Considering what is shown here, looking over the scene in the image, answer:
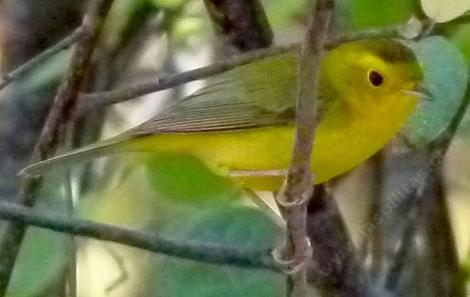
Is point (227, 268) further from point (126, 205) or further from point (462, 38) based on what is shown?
point (462, 38)

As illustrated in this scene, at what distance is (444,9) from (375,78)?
26cm

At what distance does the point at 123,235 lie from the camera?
71 centimetres

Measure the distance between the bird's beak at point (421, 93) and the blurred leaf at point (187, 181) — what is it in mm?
215

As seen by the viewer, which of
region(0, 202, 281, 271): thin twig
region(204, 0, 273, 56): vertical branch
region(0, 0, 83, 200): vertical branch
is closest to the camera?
region(0, 202, 281, 271): thin twig

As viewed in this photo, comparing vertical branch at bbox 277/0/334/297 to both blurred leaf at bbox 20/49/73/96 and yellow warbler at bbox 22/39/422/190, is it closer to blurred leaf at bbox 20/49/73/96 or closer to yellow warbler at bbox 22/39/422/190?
yellow warbler at bbox 22/39/422/190

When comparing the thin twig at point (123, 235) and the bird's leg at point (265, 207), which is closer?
the thin twig at point (123, 235)

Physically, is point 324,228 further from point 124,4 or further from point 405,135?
point 124,4

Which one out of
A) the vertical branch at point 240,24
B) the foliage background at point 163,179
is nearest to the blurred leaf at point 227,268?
the foliage background at point 163,179

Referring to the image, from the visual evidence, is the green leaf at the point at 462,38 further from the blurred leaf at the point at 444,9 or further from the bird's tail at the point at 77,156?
the bird's tail at the point at 77,156

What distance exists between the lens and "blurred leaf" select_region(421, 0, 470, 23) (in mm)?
788

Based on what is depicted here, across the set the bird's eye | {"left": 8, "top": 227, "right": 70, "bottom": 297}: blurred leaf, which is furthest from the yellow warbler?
{"left": 8, "top": 227, "right": 70, "bottom": 297}: blurred leaf

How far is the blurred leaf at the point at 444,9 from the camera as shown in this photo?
2.59 ft

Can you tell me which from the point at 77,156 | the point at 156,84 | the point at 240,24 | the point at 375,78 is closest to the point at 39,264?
the point at 77,156

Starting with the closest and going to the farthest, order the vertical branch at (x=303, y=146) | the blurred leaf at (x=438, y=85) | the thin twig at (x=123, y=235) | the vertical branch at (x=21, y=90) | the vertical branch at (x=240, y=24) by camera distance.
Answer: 1. the vertical branch at (x=303, y=146)
2. the thin twig at (x=123, y=235)
3. the blurred leaf at (x=438, y=85)
4. the vertical branch at (x=240, y=24)
5. the vertical branch at (x=21, y=90)
